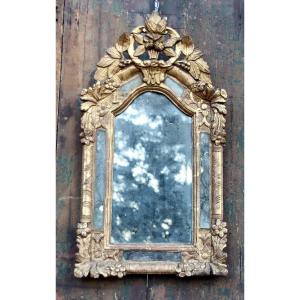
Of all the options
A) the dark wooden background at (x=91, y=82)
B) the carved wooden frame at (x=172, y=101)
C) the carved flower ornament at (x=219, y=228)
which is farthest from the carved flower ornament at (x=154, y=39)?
the carved flower ornament at (x=219, y=228)

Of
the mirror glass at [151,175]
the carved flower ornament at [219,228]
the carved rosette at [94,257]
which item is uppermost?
the mirror glass at [151,175]

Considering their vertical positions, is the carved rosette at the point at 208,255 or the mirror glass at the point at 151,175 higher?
the mirror glass at the point at 151,175

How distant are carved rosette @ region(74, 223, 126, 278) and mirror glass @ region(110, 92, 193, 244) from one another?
0.14 ft

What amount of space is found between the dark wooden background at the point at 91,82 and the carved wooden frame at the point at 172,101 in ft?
0.25

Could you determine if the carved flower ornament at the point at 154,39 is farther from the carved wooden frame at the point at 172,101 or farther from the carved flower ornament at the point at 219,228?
the carved flower ornament at the point at 219,228

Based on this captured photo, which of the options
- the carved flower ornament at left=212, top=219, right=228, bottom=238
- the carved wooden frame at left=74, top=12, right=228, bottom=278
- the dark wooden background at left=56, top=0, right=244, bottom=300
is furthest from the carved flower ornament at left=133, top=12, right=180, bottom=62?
the carved flower ornament at left=212, top=219, right=228, bottom=238

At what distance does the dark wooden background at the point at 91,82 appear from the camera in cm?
185

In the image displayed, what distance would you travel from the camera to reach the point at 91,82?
1889 millimetres

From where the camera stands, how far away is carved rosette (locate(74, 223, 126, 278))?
1770mm

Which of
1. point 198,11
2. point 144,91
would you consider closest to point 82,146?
point 144,91

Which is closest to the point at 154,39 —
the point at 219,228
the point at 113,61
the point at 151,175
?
the point at 113,61

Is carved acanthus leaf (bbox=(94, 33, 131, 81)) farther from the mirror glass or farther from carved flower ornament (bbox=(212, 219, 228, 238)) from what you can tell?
carved flower ornament (bbox=(212, 219, 228, 238))

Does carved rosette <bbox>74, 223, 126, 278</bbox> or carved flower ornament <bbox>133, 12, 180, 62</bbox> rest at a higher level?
carved flower ornament <bbox>133, 12, 180, 62</bbox>

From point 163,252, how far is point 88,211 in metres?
0.25
